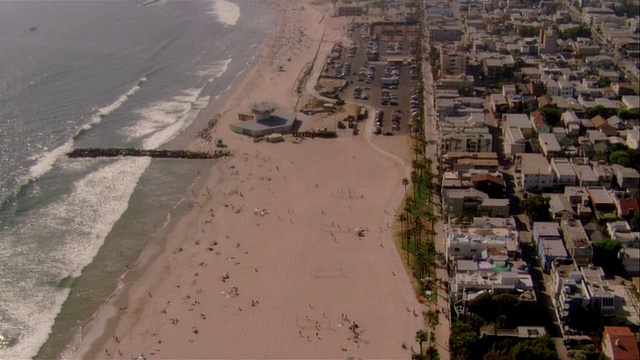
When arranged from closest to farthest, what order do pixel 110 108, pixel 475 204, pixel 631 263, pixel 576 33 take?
1. pixel 631 263
2. pixel 475 204
3. pixel 110 108
4. pixel 576 33

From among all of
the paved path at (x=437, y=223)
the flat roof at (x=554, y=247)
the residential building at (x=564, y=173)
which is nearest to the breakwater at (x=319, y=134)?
the paved path at (x=437, y=223)

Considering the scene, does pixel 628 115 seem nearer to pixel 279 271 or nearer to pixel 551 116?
pixel 551 116

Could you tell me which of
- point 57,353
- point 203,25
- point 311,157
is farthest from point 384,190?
point 203,25

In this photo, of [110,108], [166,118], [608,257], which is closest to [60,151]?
[110,108]

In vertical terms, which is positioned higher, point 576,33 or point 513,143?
point 576,33

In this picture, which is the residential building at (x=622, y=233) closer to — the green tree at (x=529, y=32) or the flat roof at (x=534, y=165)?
the flat roof at (x=534, y=165)

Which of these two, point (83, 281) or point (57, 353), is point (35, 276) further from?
point (57, 353)
